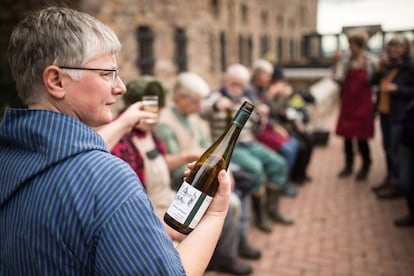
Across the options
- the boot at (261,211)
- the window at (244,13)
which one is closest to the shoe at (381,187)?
the boot at (261,211)

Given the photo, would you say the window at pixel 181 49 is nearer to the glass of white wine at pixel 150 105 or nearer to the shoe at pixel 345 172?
the shoe at pixel 345 172

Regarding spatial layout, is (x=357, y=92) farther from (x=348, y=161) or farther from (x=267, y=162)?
(x=267, y=162)

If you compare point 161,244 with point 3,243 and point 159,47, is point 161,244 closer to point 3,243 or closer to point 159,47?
point 3,243

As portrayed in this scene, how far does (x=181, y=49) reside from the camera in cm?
1066

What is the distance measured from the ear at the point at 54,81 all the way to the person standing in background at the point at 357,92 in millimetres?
4922

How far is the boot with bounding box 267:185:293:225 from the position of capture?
15.0ft

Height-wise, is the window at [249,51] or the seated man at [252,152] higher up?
the window at [249,51]

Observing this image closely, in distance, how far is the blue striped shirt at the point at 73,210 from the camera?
0.91 meters

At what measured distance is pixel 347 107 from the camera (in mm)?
5621

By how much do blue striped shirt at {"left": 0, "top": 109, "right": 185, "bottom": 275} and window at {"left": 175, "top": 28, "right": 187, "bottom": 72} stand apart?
955 cm

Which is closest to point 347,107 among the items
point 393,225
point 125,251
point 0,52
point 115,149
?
point 393,225

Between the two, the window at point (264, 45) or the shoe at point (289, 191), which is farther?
the window at point (264, 45)

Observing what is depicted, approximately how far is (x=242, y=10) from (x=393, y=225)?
1419cm

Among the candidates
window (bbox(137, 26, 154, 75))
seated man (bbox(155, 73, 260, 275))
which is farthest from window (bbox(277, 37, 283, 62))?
seated man (bbox(155, 73, 260, 275))
